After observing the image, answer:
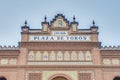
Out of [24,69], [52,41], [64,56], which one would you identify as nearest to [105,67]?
[64,56]

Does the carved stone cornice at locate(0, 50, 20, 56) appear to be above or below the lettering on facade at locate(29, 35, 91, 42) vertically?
below

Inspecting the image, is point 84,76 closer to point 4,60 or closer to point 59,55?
point 59,55

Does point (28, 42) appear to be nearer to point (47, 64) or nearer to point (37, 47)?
point (37, 47)

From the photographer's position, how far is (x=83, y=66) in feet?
102

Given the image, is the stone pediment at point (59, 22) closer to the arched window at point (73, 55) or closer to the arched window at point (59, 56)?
the arched window at point (59, 56)

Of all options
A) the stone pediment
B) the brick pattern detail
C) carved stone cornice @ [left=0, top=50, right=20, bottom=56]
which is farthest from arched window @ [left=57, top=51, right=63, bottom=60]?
carved stone cornice @ [left=0, top=50, right=20, bottom=56]

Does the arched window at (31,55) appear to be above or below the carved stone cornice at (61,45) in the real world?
below

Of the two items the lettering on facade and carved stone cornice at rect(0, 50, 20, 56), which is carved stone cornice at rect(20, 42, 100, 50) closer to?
the lettering on facade

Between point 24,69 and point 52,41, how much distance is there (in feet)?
15.1

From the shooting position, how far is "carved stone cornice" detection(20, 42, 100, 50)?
32.2 metres

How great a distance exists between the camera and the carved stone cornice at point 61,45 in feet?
106

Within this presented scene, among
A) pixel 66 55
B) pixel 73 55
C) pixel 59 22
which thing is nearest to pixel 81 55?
pixel 73 55

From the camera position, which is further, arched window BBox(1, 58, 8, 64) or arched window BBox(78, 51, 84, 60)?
arched window BBox(78, 51, 84, 60)

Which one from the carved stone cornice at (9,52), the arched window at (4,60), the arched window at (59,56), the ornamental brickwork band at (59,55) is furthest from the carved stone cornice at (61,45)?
the arched window at (4,60)
